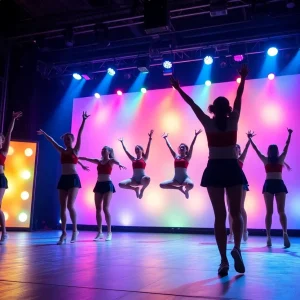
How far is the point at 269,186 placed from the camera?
4957mm

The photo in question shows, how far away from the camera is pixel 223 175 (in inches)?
106

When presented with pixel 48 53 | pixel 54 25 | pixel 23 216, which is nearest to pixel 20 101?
pixel 48 53

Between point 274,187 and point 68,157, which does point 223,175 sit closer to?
point 274,187

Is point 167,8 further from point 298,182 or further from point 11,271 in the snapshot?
point 11,271

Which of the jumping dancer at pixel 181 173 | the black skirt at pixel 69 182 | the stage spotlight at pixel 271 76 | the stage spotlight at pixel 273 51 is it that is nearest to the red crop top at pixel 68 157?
the black skirt at pixel 69 182

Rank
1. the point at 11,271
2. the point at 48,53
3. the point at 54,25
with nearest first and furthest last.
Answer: the point at 11,271
the point at 54,25
the point at 48,53

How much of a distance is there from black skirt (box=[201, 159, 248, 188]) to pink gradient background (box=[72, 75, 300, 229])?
530 cm

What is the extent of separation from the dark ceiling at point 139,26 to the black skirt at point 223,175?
4460mm

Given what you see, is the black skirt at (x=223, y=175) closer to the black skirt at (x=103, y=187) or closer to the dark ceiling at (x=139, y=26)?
the black skirt at (x=103, y=187)

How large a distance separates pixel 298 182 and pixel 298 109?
160 centimetres

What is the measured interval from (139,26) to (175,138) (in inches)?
108

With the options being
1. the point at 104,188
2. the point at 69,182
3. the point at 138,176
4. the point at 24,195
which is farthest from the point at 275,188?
the point at 24,195

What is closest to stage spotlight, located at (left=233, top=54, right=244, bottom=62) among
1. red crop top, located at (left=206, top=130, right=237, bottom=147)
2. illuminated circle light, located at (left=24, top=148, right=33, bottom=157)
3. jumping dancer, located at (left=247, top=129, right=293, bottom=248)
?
jumping dancer, located at (left=247, top=129, right=293, bottom=248)

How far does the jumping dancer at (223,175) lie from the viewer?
8.89 ft
